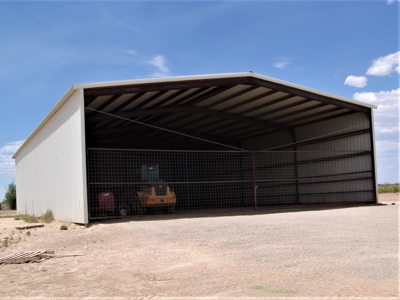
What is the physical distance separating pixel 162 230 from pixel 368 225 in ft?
19.4

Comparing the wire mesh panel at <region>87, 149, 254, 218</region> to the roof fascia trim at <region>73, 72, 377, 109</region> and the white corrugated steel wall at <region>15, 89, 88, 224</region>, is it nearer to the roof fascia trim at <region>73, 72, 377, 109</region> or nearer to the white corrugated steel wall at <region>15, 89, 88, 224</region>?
the white corrugated steel wall at <region>15, 89, 88, 224</region>

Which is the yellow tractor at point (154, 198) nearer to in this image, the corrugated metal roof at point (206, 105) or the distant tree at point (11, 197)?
the corrugated metal roof at point (206, 105)

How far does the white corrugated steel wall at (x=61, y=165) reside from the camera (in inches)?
601

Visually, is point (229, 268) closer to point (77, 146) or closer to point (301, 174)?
point (77, 146)

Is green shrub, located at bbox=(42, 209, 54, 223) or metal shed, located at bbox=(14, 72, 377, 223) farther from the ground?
metal shed, located at bbox=(14, 72, 377, 223)

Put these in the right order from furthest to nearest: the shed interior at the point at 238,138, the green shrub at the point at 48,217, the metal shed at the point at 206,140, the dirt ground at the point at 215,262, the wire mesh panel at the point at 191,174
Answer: the wire mesh panel at the point at 191,174, the shed interior at the point at 238,138, the green shrub at the point at 48,217, the metal shed at the point at 206,140, the dirt ground at the point at 215,262

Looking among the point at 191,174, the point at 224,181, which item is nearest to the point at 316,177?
the point at 224,181

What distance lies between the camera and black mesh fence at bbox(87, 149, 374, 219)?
66.1 ft

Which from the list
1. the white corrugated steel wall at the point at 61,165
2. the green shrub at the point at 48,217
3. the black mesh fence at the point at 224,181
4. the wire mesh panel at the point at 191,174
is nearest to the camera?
the white corrugated steel wall at the point at 61,165

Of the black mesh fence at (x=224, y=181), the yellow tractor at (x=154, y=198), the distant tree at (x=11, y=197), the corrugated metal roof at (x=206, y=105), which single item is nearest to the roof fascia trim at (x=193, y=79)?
the corrugated metal roof at (x=206, y=105)

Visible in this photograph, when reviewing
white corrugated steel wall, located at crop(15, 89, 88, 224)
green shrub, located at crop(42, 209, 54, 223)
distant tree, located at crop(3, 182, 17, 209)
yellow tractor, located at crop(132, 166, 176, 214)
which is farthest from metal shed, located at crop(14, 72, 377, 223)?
distant tree, located at crop(3, 182, 17, 209)

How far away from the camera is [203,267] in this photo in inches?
323

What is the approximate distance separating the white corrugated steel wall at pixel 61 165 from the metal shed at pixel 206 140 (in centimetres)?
4

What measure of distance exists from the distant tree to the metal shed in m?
11.4
